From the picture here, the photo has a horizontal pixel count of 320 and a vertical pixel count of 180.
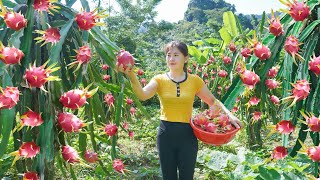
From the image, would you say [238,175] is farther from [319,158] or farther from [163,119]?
[319,158]

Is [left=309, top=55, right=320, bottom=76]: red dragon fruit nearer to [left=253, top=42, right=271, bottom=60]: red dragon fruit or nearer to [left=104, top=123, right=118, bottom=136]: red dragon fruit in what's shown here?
[left=253, top=42, right=271, bottom=60]: red dragon fruit

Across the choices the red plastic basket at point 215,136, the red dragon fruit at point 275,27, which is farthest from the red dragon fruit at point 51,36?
the red plastic basket at point 215,136

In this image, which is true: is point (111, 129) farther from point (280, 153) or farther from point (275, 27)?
point (275, 27)

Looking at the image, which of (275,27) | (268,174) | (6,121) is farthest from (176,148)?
(6,121)

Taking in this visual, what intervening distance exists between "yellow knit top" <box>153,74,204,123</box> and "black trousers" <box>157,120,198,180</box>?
0.14ft

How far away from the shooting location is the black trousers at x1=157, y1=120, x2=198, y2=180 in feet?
7.21

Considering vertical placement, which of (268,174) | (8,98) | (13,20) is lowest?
(268,174)

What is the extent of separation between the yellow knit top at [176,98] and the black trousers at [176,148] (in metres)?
0.04

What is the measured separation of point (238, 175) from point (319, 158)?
1.61 metres

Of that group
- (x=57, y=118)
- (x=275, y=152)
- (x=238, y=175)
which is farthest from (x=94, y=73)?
(x=238, y=175)

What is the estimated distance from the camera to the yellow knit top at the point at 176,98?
2.21 metres

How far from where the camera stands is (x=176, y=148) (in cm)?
223

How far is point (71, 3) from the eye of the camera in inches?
68.8

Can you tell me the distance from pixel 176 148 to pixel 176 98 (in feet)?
0.95
